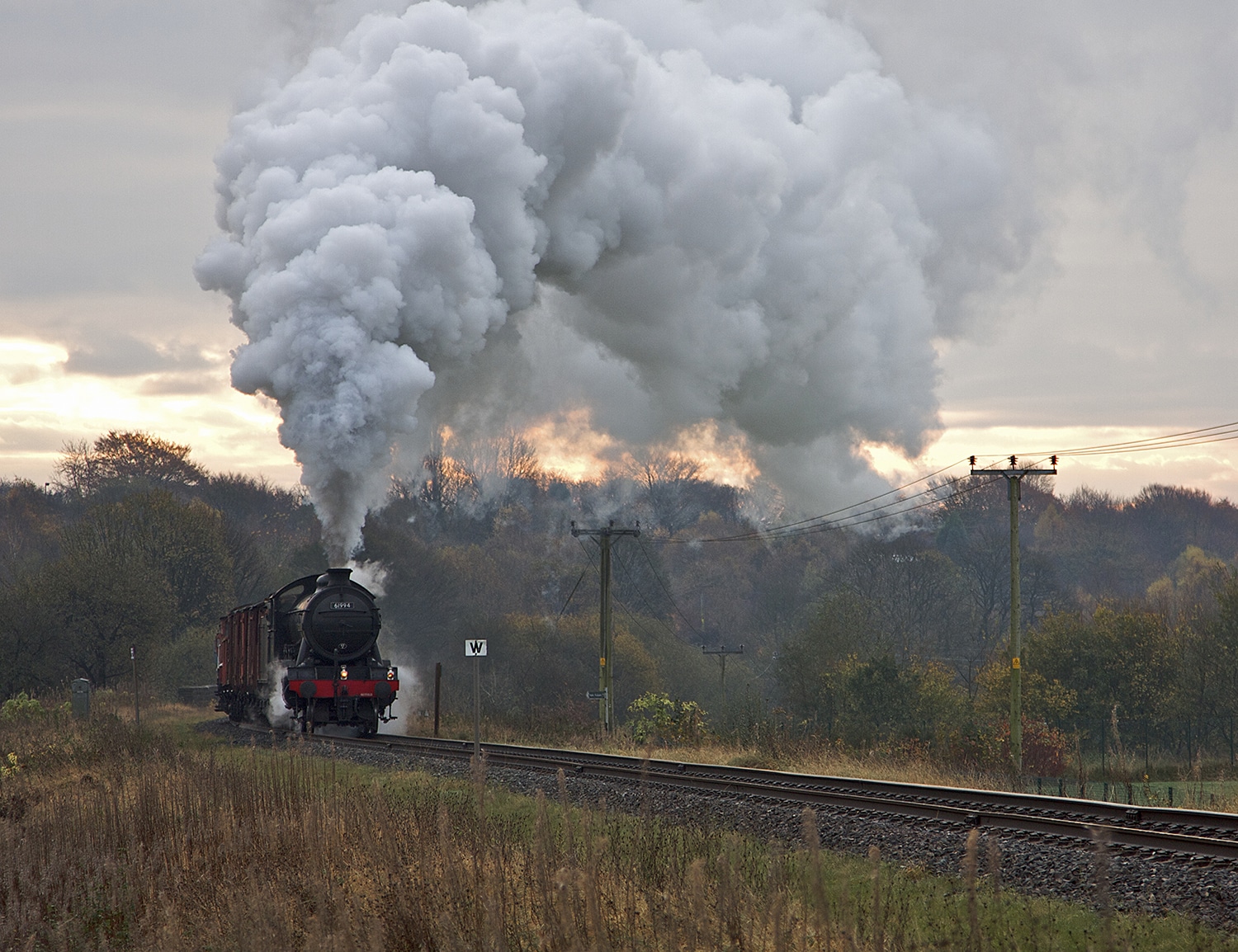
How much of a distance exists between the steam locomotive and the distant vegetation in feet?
15.3

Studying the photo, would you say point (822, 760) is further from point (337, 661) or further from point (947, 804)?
point (337, 661)

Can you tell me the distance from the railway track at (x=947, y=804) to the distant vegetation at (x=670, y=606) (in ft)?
16.4

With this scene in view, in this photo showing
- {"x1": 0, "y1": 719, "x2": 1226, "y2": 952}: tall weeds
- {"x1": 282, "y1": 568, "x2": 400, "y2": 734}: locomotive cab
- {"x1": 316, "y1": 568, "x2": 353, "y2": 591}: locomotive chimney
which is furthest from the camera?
{"x1": 316, "y1": 568, "x2": 353, "y2": 591}: locomotive chimney

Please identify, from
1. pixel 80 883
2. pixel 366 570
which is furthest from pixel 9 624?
pixel 80 883

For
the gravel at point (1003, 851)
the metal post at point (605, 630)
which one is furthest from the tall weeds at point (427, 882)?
the metal post at point (605, 630)

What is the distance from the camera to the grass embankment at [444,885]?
6.13 metres

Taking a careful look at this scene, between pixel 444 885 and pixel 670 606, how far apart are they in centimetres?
6359

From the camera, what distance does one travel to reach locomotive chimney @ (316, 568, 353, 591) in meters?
23.6

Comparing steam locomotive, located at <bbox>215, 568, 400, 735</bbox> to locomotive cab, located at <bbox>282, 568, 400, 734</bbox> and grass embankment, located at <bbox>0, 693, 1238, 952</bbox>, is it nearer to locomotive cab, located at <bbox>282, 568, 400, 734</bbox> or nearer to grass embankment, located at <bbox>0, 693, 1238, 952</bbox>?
locomotive cab, located at <bbox>282, 568, 400, 734</bbox>

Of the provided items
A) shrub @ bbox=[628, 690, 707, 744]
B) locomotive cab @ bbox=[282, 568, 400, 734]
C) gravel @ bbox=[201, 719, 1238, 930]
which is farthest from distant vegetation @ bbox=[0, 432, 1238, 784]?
gravel @ bbox=[201, 719, 1238, 930]

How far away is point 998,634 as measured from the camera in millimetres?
64188

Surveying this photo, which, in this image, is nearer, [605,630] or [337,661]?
[337,661]

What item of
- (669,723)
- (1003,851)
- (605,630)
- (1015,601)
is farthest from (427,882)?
(605,630)

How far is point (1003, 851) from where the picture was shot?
31.9 feet
